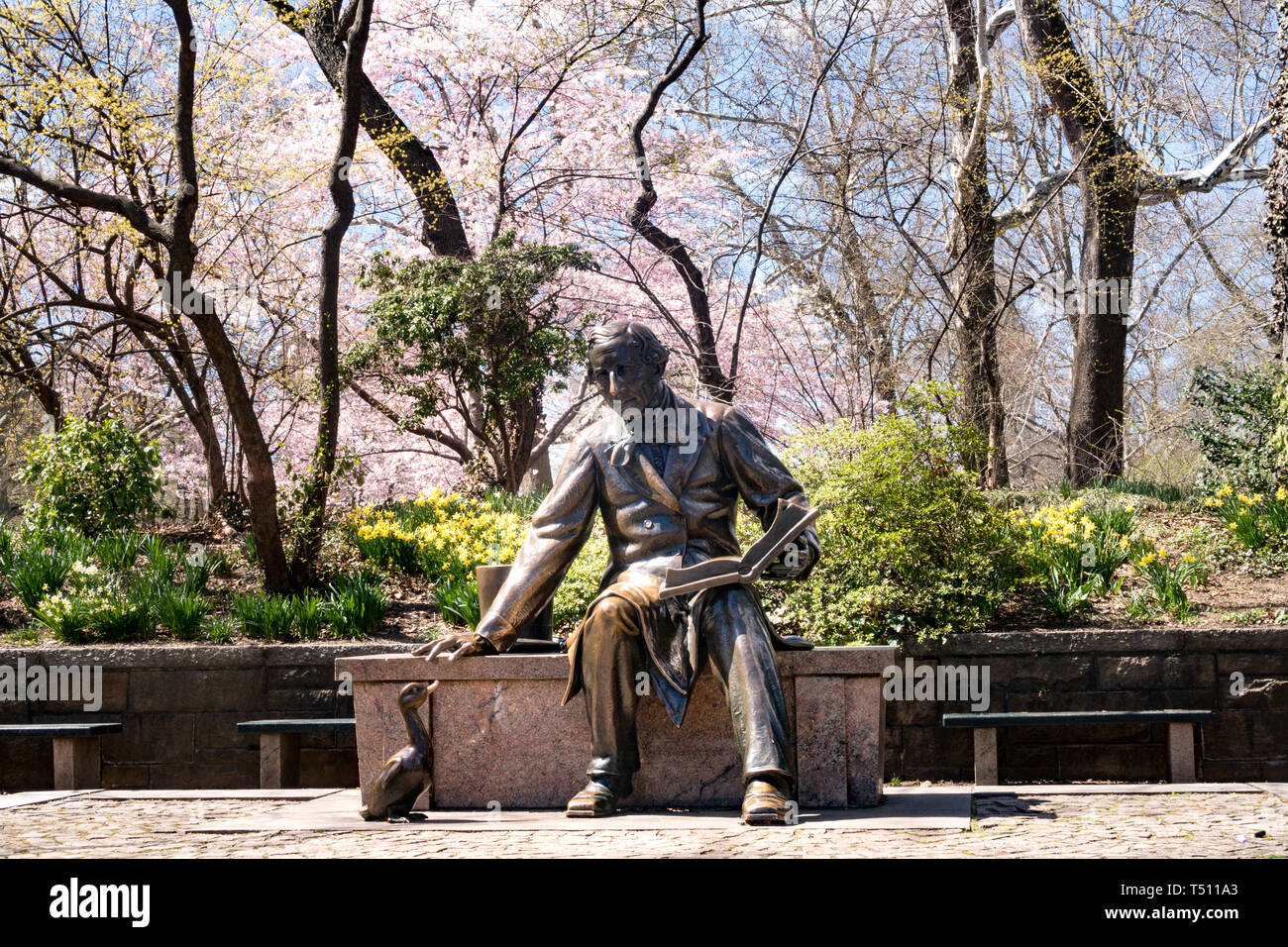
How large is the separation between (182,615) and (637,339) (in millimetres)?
4215

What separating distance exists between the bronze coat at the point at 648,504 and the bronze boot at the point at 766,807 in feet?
3.35

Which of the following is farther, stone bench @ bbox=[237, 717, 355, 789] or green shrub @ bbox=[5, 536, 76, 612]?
green shrub @ bbox=[5, 536, 76, 612]

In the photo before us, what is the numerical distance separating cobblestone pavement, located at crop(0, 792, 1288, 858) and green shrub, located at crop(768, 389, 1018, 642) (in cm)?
234

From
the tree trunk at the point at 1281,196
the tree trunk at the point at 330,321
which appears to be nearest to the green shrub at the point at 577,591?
the tree trunk at the point at 330,321

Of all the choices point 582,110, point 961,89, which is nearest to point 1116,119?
point 961,89

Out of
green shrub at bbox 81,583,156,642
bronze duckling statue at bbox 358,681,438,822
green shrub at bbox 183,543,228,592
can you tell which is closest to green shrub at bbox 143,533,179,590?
green shrub at bbox 183,543,228,592

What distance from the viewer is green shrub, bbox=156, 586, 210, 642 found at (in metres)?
7.83

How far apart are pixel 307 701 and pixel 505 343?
4963mm

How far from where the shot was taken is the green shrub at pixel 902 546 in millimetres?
7234

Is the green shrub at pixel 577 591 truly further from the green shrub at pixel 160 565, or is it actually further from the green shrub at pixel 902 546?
the green shrub at pixel 160 565

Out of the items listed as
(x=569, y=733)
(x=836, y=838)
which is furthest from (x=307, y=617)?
(x=836, y=838)

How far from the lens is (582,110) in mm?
15117

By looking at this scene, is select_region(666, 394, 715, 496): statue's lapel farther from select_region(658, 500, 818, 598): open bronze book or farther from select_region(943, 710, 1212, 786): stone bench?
select_region(943, 710, 1212, 786): stone bench

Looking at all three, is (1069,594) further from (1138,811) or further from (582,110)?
(582,110)
